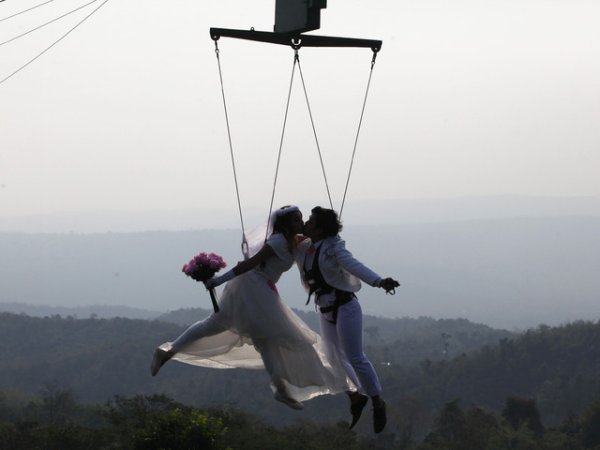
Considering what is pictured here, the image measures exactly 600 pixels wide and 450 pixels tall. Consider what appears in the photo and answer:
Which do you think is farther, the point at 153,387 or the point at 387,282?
the point at 153,387

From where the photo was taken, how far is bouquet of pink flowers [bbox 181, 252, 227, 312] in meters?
9.45

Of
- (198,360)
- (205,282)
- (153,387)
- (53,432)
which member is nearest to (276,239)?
(205,282)

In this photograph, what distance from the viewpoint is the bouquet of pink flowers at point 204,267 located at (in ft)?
31.0

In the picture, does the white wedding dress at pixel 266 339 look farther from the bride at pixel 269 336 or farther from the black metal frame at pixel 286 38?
the black metal frame at pixel 286 38

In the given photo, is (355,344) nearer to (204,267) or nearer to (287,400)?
(287,400)

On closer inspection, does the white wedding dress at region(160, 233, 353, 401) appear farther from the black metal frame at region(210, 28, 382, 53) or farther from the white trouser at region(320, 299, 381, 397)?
the black metal frame at region(210, 28, 382, 53)

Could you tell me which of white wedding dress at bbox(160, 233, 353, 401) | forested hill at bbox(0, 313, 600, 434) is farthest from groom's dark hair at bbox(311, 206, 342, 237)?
forested hill at bbox(0, 313, 600, 434)

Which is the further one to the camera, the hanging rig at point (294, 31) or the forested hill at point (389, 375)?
the forested hill at point (389, 375)

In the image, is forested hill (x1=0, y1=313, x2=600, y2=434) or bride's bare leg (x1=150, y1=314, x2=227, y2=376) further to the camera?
forested hill (x1=0, y1=313, x2=600, y2=434)

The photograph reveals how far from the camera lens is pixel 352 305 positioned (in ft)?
31.3

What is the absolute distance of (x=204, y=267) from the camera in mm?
9516

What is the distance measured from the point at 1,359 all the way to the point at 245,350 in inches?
6514

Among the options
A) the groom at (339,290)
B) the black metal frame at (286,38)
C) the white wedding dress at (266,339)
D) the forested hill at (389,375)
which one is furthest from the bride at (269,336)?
the forested hill at (389,375)

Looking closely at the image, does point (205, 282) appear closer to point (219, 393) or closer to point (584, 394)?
point (584, 394)
